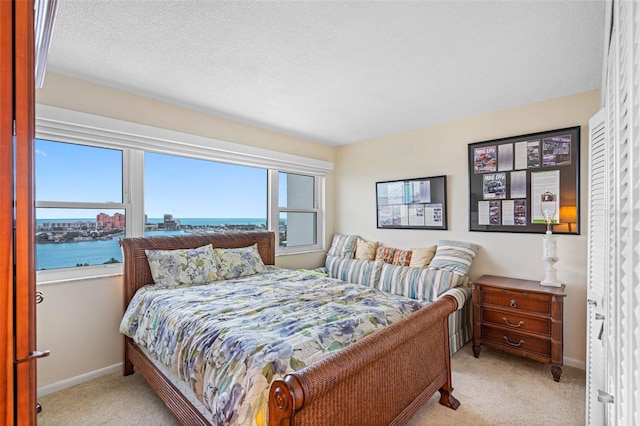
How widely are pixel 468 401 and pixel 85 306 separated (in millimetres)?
3137

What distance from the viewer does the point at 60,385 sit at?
2391 mm

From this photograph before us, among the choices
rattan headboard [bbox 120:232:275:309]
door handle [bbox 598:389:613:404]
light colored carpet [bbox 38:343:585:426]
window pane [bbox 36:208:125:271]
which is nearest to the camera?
door handle [bbox 598:389:613:404]

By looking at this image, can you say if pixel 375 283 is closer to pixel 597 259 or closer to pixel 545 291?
pixel 545 291

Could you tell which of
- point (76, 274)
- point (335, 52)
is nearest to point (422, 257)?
point (335, 52)

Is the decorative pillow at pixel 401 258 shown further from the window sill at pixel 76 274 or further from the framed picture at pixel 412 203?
the window sill at pixel 76 274

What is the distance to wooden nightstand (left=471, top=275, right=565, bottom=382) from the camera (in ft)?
8.11

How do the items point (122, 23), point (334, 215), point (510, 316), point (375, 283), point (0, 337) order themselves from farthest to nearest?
point (334, 215) → point (375, 283) → point (510, 316) → point (122, 23) → point (0, 337)

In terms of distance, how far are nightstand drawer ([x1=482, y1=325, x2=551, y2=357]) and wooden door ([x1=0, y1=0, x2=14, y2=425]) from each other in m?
3.22

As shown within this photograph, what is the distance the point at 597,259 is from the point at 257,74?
2539 mm

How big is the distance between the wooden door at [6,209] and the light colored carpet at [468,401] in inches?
72.1

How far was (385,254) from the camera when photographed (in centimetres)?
385

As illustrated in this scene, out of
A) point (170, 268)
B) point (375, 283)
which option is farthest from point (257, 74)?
point (375, 283)

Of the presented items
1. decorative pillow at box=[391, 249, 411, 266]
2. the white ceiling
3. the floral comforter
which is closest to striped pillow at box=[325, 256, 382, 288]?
decorative pillow at box=[391, 249, 411, 266]

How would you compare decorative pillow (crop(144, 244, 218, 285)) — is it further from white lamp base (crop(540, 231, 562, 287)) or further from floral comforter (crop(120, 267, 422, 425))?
white lamp base (crop(540, 231, 562, 287))
